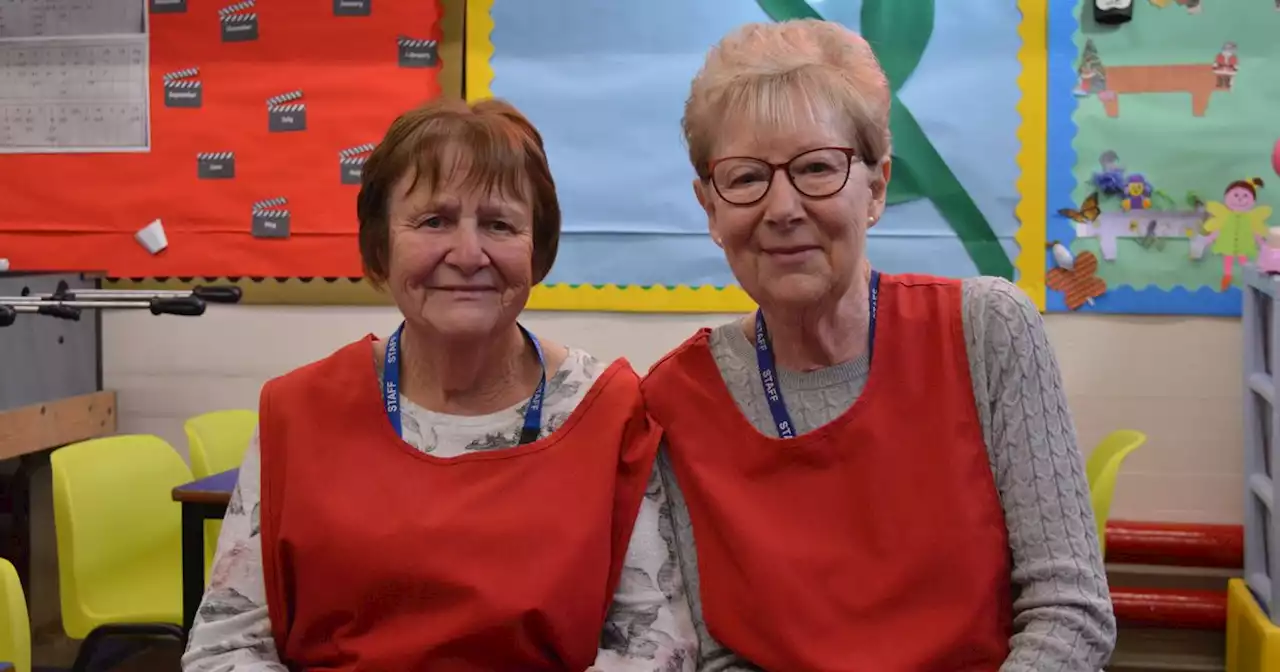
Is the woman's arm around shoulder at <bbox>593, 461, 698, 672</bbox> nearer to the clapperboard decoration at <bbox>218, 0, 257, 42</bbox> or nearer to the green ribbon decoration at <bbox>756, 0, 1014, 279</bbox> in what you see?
the green ribbon decoration at <bbox>756, 0, 1014, 279</bbox>

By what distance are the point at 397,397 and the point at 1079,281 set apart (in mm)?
2171

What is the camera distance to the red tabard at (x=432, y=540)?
136 centimetres

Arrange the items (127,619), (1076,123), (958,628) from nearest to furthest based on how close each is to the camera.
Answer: (958,628) < (127,619) < (1076,123)

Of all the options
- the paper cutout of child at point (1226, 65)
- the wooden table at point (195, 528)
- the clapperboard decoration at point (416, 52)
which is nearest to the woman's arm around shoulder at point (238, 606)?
the wooden table at point (195, 528)

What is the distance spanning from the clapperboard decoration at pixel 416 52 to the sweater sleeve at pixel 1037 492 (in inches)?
88.0

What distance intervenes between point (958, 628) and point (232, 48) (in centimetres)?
290

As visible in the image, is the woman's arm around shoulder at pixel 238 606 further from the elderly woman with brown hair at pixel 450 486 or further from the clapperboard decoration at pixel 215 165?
the clapperboard decoration at pixel 215 165

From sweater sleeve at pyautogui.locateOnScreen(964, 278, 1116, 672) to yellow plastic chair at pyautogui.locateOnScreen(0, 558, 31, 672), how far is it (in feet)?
5.05

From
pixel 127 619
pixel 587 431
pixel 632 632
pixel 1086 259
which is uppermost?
pixel 1086 259

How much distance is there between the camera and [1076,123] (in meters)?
2.91

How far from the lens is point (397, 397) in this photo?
151 cm

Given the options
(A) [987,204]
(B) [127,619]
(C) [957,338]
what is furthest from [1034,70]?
(B) [127,619]

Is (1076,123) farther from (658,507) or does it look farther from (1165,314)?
(658,507)

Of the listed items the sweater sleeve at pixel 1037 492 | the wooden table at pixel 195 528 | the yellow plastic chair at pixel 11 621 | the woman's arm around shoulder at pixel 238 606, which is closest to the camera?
the sweater sleeve at pixel 1037 492
